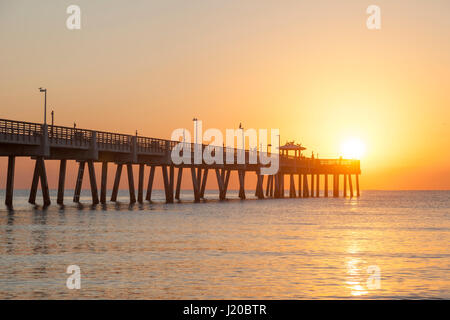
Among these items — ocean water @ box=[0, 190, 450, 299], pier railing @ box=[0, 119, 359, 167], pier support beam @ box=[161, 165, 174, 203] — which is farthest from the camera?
pier support beam @ box=[161, 165, 174, 203]

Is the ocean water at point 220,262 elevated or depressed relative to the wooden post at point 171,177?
depressed

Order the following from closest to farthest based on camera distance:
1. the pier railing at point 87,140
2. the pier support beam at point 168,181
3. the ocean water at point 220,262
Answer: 1. the ocean water at point 220,262
2. the pier railing at point 87,140
3. the pier support beam at point 168,181

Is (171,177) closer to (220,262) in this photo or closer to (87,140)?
(87,140)

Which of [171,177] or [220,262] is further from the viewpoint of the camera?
[171,177]

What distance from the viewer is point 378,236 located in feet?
125

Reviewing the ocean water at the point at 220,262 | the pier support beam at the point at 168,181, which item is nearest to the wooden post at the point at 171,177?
the pier support beam at the point at 168,181

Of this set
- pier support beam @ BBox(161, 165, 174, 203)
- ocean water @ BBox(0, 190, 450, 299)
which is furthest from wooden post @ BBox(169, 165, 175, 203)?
ocean water @ BBox(0, 190, 450, 299)

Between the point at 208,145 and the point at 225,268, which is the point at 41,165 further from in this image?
the point at 225,268

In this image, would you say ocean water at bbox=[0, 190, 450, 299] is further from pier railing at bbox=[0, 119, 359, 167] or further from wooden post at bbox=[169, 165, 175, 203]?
wooden post at bbox=[169, 165, 175, 203]

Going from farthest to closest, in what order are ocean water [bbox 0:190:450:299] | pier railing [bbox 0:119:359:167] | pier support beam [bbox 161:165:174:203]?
pier support beam [bbox 161:165:174:203]
pier railing [bbox 0:119:359:167]
ocean water [bbox 0:190:450:299]

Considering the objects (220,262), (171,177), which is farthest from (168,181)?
(220,262)

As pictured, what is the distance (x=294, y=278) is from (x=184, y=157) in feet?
198

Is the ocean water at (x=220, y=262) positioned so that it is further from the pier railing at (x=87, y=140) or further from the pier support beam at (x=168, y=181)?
the pier support beam at (x=168, y=181)
